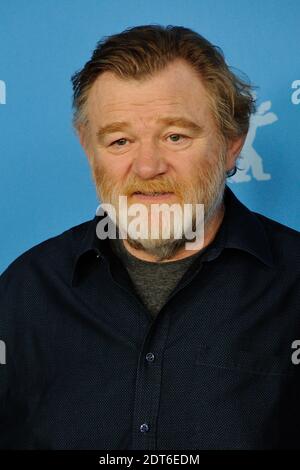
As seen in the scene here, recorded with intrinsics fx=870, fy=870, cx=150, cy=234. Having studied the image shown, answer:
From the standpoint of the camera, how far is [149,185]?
157 cm

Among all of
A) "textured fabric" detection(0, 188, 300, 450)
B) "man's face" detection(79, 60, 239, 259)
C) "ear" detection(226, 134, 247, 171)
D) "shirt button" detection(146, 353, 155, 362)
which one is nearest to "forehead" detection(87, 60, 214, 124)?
"man's face" detection(79, 60, 239, 259)

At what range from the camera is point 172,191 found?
5.19 ft

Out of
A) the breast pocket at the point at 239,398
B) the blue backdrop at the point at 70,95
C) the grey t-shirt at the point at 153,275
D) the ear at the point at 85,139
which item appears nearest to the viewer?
the breast pocket at the point at 239,398

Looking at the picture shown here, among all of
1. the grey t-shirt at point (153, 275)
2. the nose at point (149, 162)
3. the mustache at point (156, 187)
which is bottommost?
the grey t-shirt at point (153, 275)

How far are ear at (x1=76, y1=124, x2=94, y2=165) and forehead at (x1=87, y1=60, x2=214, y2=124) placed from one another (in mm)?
81

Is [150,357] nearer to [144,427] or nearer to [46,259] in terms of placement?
[144,427]

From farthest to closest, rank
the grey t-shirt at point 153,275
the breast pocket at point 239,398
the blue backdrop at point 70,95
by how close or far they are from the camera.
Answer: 1. the blue backdrop at point 70,95
2. the grey t-shirt at point 153,275
3. the breast pocket at point 239,398

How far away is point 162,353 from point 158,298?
123mm

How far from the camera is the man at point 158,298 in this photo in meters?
1.52

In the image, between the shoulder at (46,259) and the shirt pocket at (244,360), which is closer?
the shirt pocket at (244,360)

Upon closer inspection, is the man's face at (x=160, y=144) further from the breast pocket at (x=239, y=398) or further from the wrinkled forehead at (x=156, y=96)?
the breast pocket at (x=239, y=398)

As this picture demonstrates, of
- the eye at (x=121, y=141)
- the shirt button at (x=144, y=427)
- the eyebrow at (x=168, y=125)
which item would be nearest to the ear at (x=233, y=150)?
the eyebrow at (x=168, y=125)

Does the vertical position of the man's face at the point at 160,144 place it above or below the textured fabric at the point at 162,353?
above
